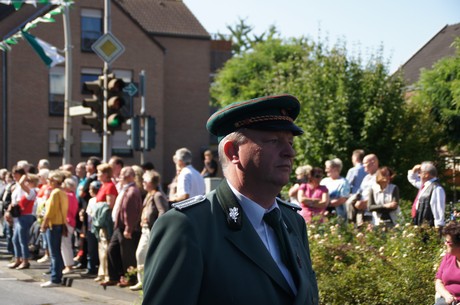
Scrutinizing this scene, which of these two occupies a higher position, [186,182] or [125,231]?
[186,182]

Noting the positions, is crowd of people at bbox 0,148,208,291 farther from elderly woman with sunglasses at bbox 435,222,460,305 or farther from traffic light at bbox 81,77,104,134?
elderly woman with sunglasses at bbox 435,222,460,305

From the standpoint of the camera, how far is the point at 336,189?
13.2m

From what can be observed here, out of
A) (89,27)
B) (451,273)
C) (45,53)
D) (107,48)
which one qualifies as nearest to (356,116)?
(45,53)

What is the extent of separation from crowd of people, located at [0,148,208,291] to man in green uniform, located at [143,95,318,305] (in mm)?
8133

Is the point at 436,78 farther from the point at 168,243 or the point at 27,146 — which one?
the point at 168,243

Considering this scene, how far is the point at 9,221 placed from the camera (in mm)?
17406

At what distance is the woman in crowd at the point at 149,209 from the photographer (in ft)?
38.4

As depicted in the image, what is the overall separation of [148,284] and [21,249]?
13.0m

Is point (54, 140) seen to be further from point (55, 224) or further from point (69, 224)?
point (55, 224)

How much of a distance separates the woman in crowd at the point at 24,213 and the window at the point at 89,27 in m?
32.1

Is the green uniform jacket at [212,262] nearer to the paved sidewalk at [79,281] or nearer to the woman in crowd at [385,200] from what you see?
the paved sidewalk at [79,281]

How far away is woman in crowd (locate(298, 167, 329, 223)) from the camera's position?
12422mm

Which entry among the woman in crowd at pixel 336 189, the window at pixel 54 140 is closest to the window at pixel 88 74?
the window at pixel 54 140

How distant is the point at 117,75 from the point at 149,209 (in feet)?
121
